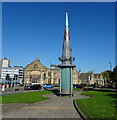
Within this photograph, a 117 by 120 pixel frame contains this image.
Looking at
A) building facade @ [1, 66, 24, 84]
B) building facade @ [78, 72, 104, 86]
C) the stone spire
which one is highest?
the stone spire

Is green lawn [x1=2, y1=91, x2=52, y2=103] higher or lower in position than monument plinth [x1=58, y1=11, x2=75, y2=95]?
lower

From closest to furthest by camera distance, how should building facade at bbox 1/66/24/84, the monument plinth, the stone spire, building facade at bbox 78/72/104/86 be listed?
1. the monument plinth
2. the stone spire
3. building facade at bbox 1/66/24/84
4. building facade at bbox 78/72/104/86

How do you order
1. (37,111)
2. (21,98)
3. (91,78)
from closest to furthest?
(37,111) < (21,98) < (91,78)

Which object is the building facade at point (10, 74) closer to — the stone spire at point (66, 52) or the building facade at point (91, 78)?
the stone spire at point (66, 52)

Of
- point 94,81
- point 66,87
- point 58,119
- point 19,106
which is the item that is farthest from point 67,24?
point 94,81

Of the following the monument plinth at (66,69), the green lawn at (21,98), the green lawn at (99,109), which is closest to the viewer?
the green lawn at (99,109)

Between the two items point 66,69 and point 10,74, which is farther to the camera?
point 10,74

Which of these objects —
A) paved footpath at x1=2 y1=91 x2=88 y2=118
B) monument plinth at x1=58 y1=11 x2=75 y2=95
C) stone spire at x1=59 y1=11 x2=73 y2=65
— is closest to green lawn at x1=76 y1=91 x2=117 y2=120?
paved footpath at x1=2 y1=91 x2=88 y2=118

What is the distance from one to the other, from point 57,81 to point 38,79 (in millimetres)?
11209

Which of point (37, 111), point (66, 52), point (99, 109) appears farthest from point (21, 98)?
point (99, 109)

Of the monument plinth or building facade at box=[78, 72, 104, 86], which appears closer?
the monument plinth

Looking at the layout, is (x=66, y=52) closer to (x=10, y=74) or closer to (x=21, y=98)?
(x=21, y=98)

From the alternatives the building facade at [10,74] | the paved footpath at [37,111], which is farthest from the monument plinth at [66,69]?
the building facade at [10,74]

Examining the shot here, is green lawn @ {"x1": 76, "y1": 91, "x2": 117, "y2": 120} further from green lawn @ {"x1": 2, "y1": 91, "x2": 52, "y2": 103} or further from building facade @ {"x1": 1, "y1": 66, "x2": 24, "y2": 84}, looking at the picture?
building facade @ {"x1": 1, "y1": 66, "x2": 24, "y2": 84}
